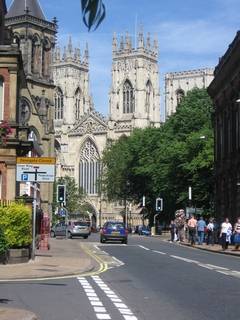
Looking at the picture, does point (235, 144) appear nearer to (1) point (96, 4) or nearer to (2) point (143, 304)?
(2) point (143, 304)

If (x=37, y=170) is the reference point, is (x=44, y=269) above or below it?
below

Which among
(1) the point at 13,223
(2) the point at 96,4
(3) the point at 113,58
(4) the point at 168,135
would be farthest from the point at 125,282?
(3) the point at 113,58

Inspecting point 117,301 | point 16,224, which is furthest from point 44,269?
point 117,301

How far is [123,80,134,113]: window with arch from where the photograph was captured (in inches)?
6088

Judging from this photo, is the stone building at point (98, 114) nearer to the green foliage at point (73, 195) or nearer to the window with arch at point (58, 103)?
the window with arch at point (58, 103)

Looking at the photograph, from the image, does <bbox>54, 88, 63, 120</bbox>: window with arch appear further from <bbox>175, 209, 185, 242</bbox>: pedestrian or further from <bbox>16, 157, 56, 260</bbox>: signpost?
<bbox>16, 157, 56, 260</bbox>: signpost

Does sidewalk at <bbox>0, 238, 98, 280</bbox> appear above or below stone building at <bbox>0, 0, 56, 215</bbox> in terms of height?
below

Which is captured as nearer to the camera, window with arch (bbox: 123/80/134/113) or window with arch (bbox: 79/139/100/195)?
window with arch (bbox: 79/139/100/195)

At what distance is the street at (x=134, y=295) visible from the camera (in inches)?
469

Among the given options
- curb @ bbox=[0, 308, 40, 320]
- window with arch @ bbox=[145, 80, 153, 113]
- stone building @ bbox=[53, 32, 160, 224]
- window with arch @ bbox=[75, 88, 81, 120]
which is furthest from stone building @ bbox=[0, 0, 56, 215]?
window with arch @ bbox=[75, 88, 81, 120]

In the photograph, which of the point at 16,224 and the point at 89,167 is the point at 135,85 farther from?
the point at 16,224

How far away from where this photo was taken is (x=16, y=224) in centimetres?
2366

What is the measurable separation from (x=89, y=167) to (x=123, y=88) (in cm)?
2023

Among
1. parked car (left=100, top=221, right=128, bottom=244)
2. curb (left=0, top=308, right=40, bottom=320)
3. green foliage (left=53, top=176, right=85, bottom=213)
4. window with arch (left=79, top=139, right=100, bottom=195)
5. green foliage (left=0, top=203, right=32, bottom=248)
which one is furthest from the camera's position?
window with arch (left=79, top=139, right=100, bottom=195)
